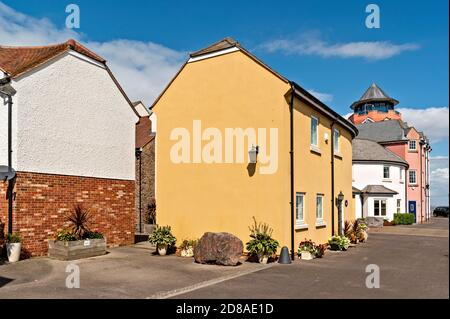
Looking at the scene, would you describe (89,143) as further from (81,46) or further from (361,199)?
(361,199)

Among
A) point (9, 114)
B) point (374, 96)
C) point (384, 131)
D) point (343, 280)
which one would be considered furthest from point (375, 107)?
point (9, 114)

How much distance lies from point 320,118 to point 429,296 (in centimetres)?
1044

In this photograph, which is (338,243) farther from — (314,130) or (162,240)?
(162,240)

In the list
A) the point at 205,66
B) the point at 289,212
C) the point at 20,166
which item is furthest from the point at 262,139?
the point at 20,166

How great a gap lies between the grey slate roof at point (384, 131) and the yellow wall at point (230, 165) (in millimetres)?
31610

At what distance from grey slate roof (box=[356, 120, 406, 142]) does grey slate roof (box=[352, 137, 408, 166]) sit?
17.2 feet

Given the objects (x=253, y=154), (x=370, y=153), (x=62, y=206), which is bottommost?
(x=62, y=206)

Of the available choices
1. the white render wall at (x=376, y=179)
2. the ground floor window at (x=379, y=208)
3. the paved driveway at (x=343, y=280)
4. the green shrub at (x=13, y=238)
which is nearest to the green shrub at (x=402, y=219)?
the white render wall at (x=376, y=179)

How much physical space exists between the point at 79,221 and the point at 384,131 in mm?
40763

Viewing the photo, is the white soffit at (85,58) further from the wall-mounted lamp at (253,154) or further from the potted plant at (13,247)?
the wall-mounted lamp at (253,154)

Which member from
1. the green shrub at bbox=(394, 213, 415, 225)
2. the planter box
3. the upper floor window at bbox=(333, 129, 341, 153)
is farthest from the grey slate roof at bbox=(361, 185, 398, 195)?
the planter box

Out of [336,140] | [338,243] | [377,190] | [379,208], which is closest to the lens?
[338,243]

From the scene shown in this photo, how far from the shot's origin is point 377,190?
124 feet

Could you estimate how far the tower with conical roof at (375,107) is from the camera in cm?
5825
